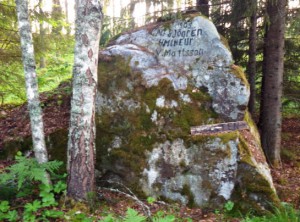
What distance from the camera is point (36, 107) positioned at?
456cm

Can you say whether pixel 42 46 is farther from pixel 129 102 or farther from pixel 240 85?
pixel 240 85

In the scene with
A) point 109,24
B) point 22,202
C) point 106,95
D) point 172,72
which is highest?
point 109,24

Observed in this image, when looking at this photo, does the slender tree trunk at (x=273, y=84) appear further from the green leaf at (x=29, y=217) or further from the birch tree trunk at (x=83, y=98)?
the green leaf at (x=29, y=217)

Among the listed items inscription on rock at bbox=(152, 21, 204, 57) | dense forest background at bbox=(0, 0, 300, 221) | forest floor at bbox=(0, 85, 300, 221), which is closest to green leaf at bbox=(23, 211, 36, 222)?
forest floor at bbox=(0, 85, 300, 221)

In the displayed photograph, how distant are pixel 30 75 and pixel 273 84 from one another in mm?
5532

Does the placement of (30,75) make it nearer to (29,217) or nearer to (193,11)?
(29,217)

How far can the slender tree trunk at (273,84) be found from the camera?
7207mm

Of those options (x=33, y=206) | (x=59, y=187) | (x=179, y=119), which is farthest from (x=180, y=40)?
(x=33, y=206)

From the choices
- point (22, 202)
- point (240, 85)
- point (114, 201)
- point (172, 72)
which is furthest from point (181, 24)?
point (22, 202)

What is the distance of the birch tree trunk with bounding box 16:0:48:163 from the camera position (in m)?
4.41

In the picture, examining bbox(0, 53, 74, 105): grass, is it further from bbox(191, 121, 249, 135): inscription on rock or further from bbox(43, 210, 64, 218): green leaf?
bbox(191, 121, 249, 135): inscription on rock

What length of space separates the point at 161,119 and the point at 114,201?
1660mm

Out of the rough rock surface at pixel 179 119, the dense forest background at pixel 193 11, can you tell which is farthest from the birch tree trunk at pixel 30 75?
the dense forest background at pixel 193 11

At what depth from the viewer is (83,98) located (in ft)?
13.8
